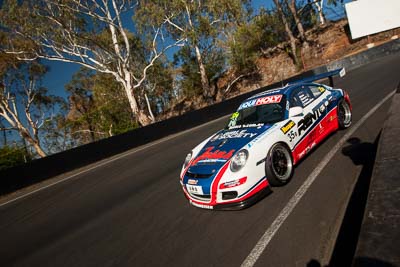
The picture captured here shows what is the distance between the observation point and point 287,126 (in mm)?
4699

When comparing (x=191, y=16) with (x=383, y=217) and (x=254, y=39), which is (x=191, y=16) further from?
(x=383, y=217)

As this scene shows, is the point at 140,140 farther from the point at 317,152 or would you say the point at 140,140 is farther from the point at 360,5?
the point at 360,5

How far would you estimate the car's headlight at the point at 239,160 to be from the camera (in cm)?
396

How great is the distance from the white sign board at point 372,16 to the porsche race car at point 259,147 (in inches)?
1192

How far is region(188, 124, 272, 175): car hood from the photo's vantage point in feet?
13.6

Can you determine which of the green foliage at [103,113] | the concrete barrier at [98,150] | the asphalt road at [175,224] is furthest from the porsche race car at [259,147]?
the green foliage at [103,113]

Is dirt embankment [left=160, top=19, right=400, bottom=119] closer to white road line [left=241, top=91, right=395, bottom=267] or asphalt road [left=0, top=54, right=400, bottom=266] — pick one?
asphalt road [left=0, top=54, right=400, bottom=266]

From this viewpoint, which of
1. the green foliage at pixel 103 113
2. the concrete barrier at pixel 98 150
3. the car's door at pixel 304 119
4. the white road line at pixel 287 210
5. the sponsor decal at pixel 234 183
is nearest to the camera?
the white road line at pixel 287 210

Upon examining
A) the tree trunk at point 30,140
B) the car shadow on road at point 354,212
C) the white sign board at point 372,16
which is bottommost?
the car shadow on road at point 354,212

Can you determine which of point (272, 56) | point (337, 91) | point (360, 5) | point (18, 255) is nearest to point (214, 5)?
point (272, 56)

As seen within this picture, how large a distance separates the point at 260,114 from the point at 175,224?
2.50 m

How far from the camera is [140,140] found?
1320cm

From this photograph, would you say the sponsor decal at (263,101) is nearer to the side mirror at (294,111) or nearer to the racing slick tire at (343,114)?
the side mirror at (294,111)

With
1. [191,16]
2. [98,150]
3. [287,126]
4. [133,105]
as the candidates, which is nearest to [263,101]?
[287,126]
